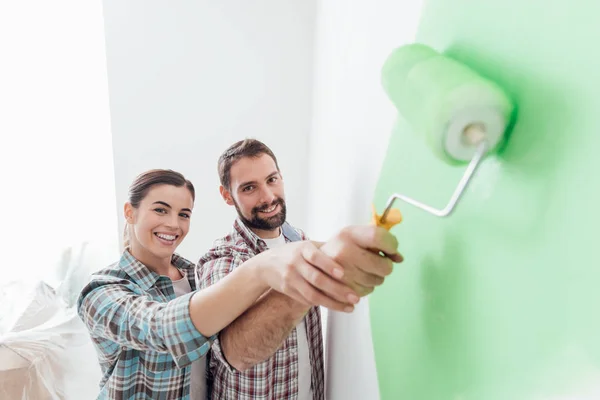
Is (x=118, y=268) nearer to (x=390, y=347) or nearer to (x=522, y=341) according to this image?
(x=390, y=347)

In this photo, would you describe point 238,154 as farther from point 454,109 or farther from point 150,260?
point 454,109

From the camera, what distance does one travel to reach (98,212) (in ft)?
7.84

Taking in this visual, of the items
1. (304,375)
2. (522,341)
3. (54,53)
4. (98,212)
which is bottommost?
(522,341)

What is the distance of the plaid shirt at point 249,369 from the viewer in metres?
0.94

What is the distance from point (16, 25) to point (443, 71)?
2455 mm

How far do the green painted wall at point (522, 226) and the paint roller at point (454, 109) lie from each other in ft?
0.05

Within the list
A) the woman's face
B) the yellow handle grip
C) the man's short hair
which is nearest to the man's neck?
the man's short hair

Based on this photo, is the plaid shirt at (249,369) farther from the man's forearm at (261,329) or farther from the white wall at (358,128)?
the man's forearm at (261,329)

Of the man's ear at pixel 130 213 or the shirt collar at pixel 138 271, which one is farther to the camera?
the man's ear at pixel 130 213

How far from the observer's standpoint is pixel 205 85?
218cm

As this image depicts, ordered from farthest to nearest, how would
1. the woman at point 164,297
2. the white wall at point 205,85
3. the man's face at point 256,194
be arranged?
1. the white wall at point 205,85
2. the man's face at point 256,194
3. the woman at point 164,297

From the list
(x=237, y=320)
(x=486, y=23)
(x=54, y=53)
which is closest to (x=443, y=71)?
(x=486, y=23)

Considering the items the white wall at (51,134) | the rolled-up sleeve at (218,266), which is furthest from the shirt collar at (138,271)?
the white wall at (51,134)

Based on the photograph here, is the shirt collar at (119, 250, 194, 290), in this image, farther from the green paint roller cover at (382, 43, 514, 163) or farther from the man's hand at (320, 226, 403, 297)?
the green paint roller cover at (382, 43, 514, 163)
